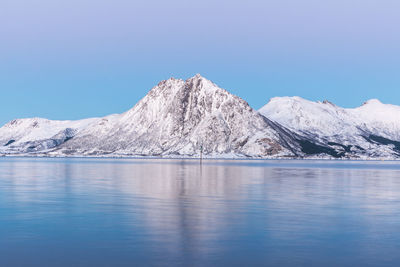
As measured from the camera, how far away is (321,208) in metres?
46.4

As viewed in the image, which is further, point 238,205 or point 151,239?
point 238,205

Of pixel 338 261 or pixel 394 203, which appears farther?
pixel 394 203

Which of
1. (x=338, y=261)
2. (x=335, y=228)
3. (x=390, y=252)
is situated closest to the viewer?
(x=338, y=261)

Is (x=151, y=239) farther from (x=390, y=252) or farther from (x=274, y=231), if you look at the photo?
(x=390, y=252)

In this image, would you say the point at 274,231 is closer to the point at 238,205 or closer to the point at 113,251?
the point at 113,251

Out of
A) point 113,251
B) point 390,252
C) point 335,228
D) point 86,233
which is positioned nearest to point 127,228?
point 86,233

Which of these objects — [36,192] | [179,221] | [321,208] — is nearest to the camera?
[179,221]

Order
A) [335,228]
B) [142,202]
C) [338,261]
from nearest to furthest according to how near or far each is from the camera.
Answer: [338,261] < [335,228] < [142,202]

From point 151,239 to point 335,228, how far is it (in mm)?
12923

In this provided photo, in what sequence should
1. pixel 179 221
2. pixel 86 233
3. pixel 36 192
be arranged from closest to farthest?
pixel 86 233 < pixel 179 221 < pixel 36 192

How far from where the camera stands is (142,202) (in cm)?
5056

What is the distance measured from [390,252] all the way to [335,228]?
8220 mm

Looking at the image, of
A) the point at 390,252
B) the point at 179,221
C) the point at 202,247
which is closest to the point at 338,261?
the point at 390,252

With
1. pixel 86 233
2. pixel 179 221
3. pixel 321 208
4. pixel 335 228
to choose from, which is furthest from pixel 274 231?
pixel 321 208
